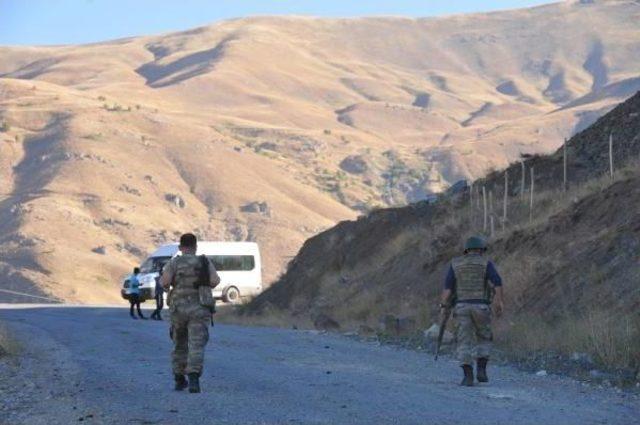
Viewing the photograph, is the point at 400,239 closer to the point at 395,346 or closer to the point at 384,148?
the point at 395,346

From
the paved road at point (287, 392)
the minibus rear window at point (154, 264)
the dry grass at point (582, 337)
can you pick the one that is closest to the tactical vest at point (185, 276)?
the paved road at point (287, 392)

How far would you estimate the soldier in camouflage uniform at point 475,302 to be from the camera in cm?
1406

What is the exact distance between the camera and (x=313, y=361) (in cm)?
1762

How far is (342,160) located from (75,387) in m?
127

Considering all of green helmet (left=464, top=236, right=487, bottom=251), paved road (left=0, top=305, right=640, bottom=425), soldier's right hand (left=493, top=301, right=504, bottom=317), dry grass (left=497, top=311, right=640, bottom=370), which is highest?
green helmet (left=464, top=236, right=487, bottom=251)

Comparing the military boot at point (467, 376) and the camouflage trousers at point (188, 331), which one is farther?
the military boot at point (467, 376)

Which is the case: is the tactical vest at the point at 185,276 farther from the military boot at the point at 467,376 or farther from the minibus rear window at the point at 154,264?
the minibus rear window at the point at 154,264

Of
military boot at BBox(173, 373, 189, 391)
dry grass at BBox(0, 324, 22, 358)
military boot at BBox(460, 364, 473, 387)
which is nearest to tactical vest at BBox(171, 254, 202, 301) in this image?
military boot at BBox(173, 373, 189, 391)

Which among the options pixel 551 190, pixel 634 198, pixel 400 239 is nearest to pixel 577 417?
pixel 634 198

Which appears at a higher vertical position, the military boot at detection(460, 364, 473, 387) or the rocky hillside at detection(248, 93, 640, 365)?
the rocky hillside at detection(248, 93, 640, 365)

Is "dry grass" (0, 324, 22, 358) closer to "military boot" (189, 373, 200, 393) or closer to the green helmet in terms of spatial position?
"military boot" (189, 373, 200, 393)

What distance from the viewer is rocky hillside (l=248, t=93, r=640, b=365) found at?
20469 mm

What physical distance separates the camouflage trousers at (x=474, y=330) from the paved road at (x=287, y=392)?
44 cm

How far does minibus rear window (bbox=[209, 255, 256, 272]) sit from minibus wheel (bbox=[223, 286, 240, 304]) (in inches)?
34.7
